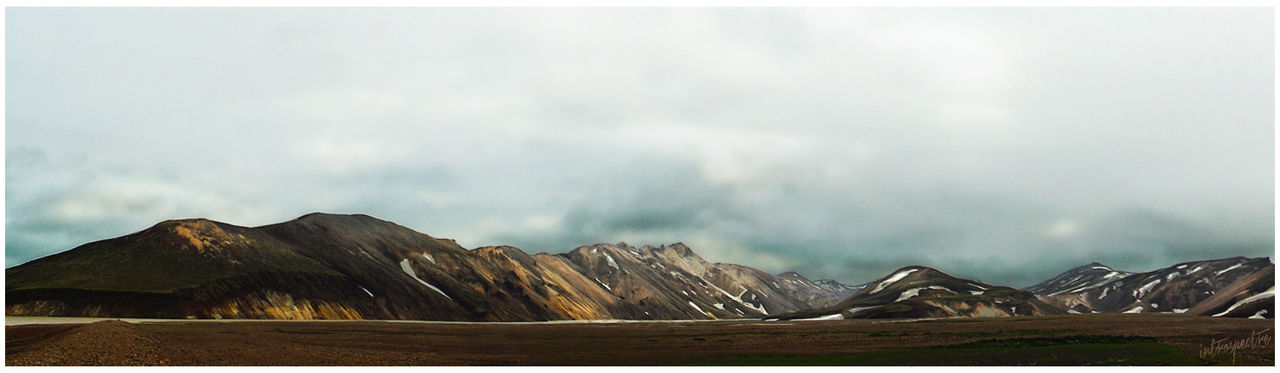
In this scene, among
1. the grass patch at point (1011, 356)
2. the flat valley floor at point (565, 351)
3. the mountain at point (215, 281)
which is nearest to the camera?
the flat valley floor at point (565, 351)

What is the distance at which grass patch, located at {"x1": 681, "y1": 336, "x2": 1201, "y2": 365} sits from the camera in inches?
2217

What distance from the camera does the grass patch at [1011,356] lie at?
56.3 metres

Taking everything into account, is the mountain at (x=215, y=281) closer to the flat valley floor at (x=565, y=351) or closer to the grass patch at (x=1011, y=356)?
the flat valley floor at (x=565, y=351)

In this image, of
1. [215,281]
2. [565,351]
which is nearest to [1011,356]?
[565,351]

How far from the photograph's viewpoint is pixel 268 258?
16338cm

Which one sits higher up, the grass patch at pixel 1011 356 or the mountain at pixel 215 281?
the mountain at pixel 215 281

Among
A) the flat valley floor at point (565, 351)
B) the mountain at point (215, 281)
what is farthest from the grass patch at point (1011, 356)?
the mountain at point (215, 281)

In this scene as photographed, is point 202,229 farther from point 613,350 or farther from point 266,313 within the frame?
point 613,350

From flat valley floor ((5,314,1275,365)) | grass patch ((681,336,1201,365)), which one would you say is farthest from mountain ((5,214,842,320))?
grass patch ((681,336,1201,365))

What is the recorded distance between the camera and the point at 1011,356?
6081 cm

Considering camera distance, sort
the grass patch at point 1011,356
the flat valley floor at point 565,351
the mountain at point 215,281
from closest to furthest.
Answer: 1. the flat valley floor at point 565,351
2. the grass patch at point 1011,356
3. the mountain at point 215,281

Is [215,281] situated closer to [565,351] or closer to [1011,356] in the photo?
[565,351]
